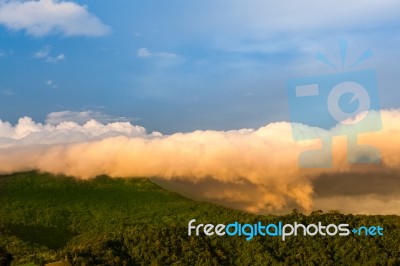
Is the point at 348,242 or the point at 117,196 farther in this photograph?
the point at 117,196

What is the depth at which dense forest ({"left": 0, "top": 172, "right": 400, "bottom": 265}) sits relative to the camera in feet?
214

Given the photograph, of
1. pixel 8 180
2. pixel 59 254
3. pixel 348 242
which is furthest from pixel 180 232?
pixel 8 180

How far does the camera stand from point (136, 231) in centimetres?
6950

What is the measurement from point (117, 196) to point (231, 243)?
127ft

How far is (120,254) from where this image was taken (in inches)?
2532

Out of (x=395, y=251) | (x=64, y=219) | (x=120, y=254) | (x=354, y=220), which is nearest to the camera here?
(x=120, y=254)

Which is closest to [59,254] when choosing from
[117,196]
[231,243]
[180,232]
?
[180,232]

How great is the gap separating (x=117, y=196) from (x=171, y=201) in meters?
11.0

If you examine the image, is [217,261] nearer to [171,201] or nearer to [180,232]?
[180,232]

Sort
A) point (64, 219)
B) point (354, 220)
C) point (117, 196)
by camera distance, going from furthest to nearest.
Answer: point (117, 196)
point (64, 219)
point (354, 220)

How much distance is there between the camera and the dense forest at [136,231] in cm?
6519

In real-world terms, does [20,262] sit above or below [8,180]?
below

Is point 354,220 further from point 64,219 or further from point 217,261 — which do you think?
point 64,219

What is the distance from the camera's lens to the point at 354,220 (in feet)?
243
